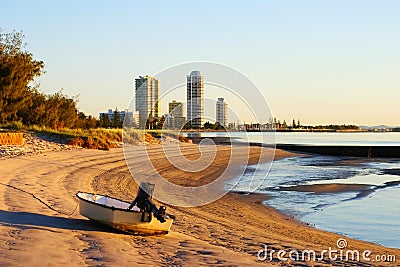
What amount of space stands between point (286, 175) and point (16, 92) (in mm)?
21951

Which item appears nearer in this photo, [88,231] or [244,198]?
[88,231]

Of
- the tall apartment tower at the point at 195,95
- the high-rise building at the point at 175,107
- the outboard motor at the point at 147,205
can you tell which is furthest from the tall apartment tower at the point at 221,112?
the outboard motor at the point at 147,205

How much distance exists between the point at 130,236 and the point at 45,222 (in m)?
1.90

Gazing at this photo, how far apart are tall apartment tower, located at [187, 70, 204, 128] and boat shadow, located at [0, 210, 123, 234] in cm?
607

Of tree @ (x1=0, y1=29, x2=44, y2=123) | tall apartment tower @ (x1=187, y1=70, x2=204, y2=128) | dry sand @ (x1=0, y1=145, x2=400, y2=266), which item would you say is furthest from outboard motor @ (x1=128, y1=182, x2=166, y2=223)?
A: tree @ (x1=0, y1=29, x2=44, y2=123)

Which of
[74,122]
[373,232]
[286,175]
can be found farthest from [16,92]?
[373,232]

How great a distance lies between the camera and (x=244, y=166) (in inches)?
1524

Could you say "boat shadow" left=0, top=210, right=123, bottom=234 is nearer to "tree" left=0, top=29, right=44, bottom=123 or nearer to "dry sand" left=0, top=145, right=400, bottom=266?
"dry sand" left=0, top=145, right=400, bottom=266

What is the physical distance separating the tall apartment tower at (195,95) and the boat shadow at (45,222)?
6.07 metres

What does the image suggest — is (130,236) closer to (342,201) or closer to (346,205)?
(346,205)

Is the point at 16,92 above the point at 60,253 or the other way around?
above

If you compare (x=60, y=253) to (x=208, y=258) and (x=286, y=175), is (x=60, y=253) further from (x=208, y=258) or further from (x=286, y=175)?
(x=286, y=175)

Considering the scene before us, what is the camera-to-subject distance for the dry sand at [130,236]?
8.45m

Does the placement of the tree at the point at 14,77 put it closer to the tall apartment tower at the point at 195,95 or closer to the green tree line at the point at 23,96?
the green tree line at the point at 23,96
